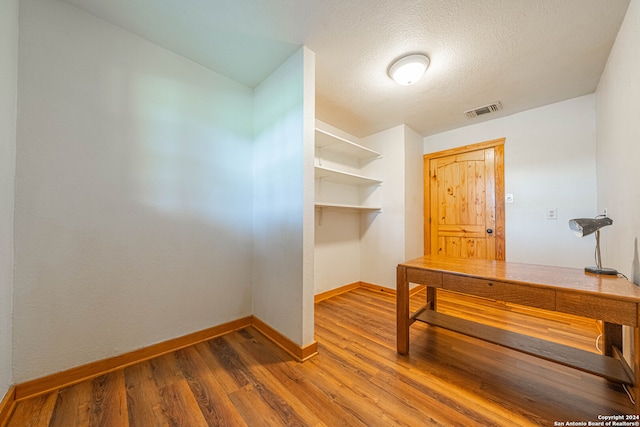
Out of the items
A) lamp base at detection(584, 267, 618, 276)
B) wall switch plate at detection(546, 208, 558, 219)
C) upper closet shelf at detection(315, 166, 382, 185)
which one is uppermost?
upper closet shelf at detection(315, 166, 382, 185)

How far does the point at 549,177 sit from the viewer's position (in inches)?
103

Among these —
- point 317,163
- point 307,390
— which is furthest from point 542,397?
point 317,163

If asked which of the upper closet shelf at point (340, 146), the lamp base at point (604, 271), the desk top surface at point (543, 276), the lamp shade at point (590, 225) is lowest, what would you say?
the desk top surface at point (543, 276)

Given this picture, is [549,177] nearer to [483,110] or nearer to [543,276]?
[483,110]

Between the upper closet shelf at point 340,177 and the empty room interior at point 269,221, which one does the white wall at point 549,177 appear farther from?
the upper closet shelf at point 340,177

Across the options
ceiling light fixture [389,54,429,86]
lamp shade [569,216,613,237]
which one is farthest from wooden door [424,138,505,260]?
ceiling light fixture [389,54,429,86]

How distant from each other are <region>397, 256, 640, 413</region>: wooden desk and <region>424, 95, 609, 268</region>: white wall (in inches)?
54.0

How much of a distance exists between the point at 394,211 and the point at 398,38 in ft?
6.78

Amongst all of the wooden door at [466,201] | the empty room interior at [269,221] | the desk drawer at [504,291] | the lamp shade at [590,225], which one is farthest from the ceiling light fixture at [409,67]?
the wooden door at [466,201]

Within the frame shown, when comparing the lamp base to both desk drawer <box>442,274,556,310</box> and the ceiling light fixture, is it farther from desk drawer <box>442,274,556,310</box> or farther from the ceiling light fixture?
the ceiling light fixture

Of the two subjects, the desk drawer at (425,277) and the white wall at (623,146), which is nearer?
the white wall at (623,146)

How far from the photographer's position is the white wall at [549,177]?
7.95ft

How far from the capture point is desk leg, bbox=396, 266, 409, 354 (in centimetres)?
173

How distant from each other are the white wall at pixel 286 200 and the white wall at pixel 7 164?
4.80 ft
